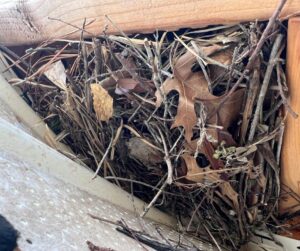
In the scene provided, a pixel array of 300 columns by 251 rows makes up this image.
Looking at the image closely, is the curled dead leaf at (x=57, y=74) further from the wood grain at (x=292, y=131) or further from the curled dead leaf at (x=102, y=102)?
the wood grain at (x=292, y=131)

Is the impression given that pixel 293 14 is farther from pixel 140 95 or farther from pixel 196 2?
pixel 140 95

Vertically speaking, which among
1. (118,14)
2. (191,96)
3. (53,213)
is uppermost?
(118,14)

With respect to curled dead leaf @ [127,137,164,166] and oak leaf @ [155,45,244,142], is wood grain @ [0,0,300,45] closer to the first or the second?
oak leaf @ [155,45,244,142]

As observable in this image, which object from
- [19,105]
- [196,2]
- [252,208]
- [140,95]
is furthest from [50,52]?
[252,208]

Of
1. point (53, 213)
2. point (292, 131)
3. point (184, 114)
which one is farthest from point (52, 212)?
point (292, 131)

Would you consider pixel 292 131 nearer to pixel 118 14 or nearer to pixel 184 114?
pixel 184 114

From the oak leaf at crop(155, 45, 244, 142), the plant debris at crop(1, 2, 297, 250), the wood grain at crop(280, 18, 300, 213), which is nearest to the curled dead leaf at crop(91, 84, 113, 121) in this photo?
the plant debris at crop(1, 2, 297, 250)

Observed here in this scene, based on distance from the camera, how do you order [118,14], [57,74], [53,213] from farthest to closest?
[57,74], [118,14], [53,213]
